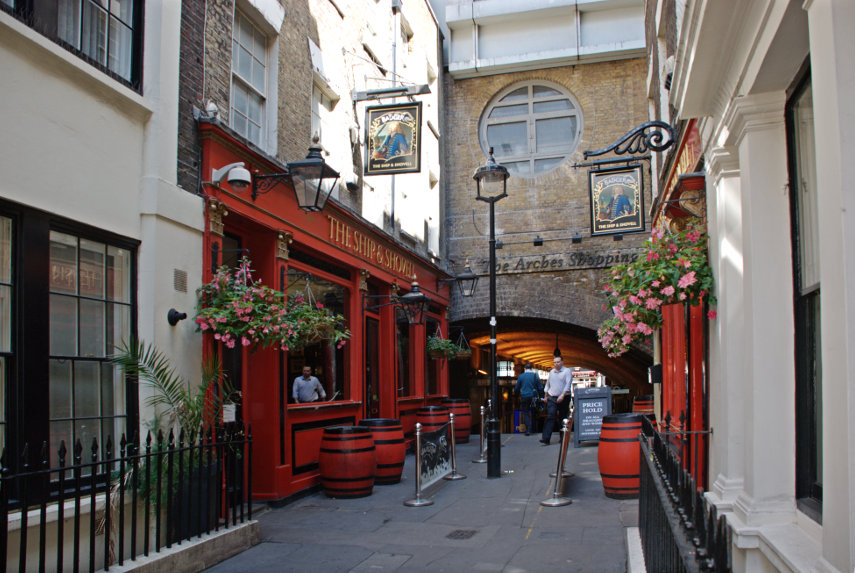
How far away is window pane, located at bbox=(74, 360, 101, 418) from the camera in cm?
612

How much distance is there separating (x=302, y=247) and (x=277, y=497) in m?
3.53

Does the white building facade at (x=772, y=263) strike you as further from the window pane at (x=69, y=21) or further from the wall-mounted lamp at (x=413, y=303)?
the wall-mounted lamp at (x=413, y=303)

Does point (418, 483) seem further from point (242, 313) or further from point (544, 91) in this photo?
point (544, 91)

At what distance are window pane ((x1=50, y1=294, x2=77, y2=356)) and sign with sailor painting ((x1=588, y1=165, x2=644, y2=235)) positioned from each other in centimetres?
888

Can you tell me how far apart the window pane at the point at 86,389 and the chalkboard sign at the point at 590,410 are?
10.1 meters

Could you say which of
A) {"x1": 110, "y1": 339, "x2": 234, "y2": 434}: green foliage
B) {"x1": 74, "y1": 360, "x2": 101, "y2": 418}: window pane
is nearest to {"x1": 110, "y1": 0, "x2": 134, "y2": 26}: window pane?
{"x1": 110, "y1": 339, "x2": 234, "y2": 434}: green foliage

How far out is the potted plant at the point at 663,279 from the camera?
20.5 feet

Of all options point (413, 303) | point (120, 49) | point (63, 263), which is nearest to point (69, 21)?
point (120, 49)

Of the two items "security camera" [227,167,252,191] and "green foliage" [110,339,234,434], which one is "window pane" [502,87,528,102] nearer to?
"security camera" [227,167,252,191]

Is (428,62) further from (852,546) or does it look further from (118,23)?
(852,546)

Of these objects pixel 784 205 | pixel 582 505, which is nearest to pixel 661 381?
pixel 582 505

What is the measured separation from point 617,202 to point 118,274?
8.74 metres

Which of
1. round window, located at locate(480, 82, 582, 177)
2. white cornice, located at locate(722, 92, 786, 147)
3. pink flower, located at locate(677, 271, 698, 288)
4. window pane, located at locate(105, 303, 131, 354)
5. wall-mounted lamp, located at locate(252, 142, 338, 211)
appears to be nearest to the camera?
white cornice, located at locate(722, 92, 786, 147)

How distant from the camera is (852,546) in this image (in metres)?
2.78
